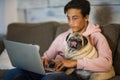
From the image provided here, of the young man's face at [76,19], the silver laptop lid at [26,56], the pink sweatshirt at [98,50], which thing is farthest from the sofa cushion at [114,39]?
the silver laptop lid at [26,56]

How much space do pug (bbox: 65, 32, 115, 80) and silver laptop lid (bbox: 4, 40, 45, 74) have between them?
0.25 m

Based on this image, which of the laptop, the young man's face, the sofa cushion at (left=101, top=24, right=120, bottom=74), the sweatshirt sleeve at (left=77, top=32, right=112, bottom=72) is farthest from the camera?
the sofa cushion at (left=101, top=24, right=120, bottom=74)

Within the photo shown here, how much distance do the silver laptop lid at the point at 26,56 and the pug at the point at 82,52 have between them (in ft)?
0.84

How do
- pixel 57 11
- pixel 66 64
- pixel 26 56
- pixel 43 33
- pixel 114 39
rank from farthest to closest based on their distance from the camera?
pixel 57 11 → pixel 43 33 → pixel 114 39 → pixel 66 64 → pixel 26 56

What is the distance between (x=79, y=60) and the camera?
1842 mm

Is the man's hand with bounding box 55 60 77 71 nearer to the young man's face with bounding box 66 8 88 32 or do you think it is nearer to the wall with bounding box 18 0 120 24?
the young man's face with bounding box 66 8 88 32

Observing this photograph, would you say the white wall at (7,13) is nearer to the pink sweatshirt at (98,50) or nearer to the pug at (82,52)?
the pink sweatshirt at (98,50)

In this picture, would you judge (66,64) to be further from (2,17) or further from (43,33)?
(2,17)

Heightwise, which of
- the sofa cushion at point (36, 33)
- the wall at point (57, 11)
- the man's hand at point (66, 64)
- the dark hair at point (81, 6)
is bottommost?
the man's hand at point (66, 64)

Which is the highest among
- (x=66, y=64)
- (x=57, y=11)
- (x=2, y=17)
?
(x=57, y=11)

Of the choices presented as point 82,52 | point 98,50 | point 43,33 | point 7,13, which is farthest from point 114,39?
point 7,13

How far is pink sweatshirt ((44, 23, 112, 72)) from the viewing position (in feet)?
5.97

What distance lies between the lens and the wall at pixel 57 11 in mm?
2422

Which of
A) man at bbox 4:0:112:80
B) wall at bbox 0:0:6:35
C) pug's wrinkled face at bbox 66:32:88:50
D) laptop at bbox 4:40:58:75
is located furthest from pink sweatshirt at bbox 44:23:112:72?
wall at bbox 0:0:6:35
